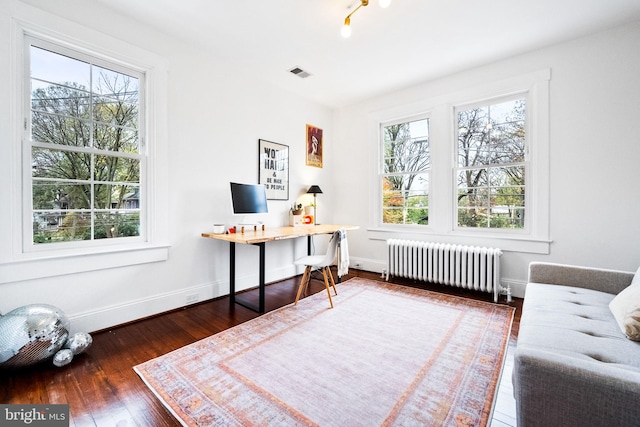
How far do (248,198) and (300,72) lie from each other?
1.83 meters

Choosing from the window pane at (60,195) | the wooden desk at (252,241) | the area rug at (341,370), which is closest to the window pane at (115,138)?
the window pane at (60,195)

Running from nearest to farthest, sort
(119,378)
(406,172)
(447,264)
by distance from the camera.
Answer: (119,378) → (447,264) → (406,172)

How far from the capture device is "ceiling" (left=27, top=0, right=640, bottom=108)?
2.43m

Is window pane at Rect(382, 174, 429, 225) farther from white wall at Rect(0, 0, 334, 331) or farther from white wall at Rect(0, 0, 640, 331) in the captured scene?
white wall at Rect(0, 0, 334, 331)

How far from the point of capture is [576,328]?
1.50 meters

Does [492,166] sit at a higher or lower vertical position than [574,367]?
higher

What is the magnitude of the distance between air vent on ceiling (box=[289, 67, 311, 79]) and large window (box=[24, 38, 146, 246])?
5.67 feet

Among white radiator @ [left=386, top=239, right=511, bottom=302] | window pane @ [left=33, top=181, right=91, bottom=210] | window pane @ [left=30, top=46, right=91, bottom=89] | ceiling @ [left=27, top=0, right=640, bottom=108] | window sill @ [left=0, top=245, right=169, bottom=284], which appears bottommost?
white radiator @ [left=386, top=239, right=511, bottom=302]

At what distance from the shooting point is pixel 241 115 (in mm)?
3551

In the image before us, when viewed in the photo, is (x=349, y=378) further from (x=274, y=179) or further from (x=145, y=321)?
(x=274, y=179)

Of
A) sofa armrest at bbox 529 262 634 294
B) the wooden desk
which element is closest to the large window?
the wooden desk

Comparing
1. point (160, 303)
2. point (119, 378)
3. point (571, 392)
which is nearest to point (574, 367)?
point (571, 392)

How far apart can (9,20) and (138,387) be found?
2.75m

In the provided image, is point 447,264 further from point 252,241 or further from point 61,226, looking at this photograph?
point 61,226
